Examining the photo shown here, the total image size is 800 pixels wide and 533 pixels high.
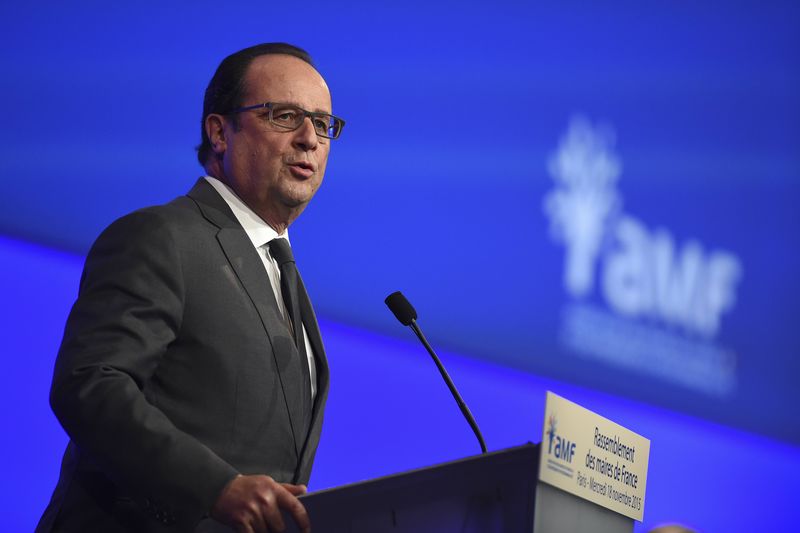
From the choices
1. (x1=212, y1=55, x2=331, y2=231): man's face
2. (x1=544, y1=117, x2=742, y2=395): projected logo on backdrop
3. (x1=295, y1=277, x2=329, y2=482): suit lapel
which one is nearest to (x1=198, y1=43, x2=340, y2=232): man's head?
(x1=212, y1=55, x2=331, y2=231): man's face

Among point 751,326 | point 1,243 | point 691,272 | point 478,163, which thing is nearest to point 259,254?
point 1,243

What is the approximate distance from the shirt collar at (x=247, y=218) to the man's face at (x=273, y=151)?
0.11 feet

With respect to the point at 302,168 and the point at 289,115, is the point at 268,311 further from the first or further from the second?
the point at 289,115

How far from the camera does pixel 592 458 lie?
5.44 feet

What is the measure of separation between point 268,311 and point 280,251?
0.23m

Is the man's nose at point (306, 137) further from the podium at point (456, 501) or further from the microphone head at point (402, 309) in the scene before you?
the podium at point (456, 501)

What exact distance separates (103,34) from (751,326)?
2741mm

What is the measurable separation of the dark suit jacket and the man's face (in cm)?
17

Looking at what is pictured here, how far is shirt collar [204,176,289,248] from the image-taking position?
2.21 metres

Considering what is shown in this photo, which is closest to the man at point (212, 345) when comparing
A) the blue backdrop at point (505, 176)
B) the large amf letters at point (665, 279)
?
the blue backdrop at point (505, 176)

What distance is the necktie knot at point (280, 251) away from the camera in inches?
87.7

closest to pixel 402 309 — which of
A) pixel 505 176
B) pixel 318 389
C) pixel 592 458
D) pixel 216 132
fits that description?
pixel 318 389

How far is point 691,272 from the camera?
157 inches

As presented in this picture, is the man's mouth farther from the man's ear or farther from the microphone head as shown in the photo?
the microphone head
